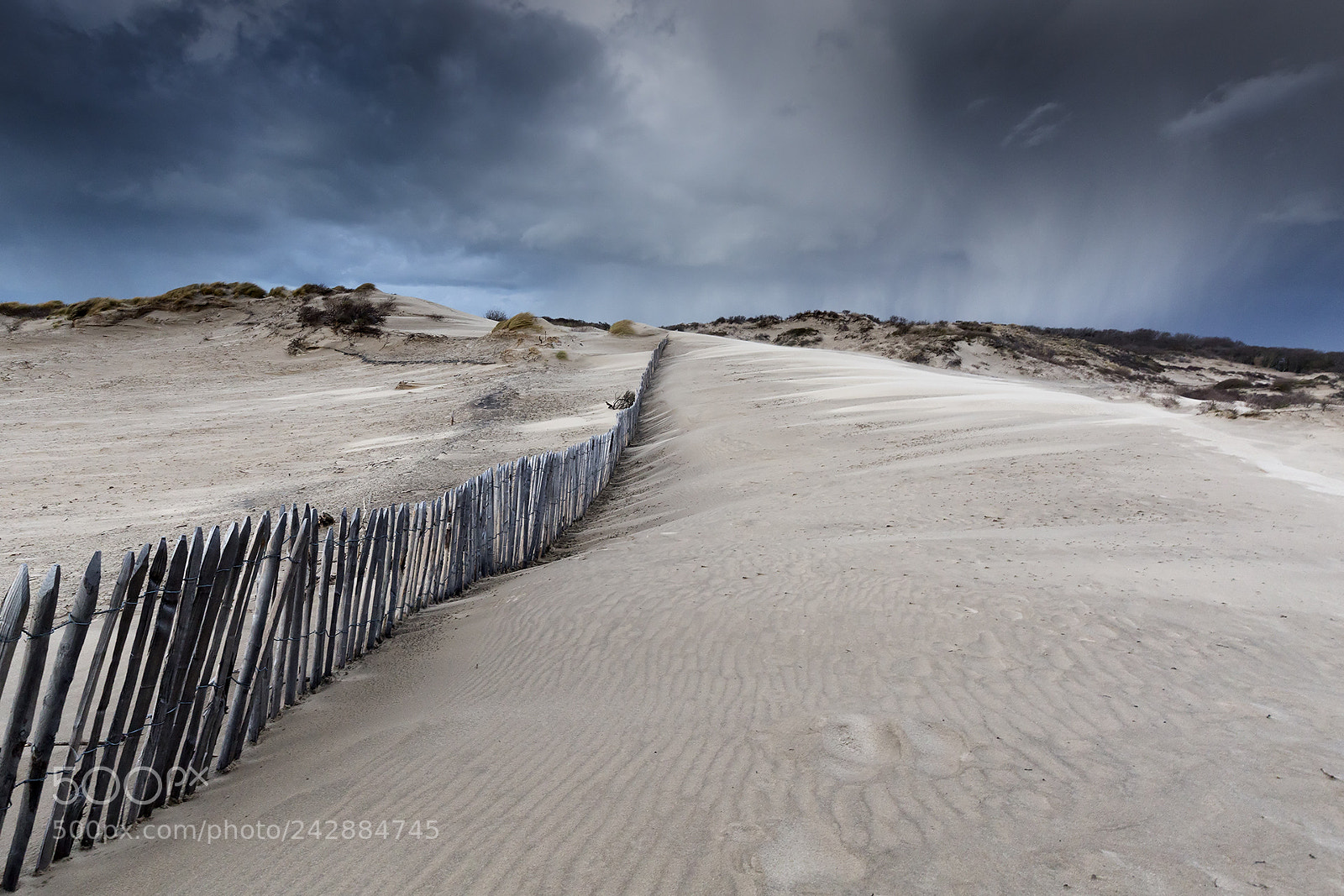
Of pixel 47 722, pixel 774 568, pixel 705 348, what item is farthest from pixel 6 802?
pixel 705 348

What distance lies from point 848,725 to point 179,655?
3.24 metres

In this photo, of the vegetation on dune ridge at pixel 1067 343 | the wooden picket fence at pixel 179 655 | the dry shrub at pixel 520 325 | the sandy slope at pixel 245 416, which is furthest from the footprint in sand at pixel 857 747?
the vegetation on dune ridge at pixel 1067 343

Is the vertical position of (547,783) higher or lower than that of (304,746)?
higher

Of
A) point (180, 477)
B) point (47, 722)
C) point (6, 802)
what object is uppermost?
point (47, 722)

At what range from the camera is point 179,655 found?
2.96 m

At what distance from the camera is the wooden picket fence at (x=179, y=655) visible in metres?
2.44

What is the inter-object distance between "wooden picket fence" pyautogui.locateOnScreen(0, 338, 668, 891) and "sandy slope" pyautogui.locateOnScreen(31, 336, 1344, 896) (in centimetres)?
19

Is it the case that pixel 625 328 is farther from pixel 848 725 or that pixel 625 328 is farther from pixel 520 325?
pixel 848 725

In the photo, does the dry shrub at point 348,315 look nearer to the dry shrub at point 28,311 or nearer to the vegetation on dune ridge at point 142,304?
the vegetation on dune ridge at point 142,304

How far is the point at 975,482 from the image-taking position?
9.23m

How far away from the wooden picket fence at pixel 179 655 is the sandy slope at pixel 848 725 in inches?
7.6

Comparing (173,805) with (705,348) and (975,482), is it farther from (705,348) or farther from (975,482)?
(705,348)

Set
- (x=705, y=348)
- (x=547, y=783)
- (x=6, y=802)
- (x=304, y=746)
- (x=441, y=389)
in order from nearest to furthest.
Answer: (x=6, y=802), (x=547, y=783), (x=304, y=746), (x=441, y=389), (x=705, y=348)

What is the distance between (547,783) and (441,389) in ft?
68.1
